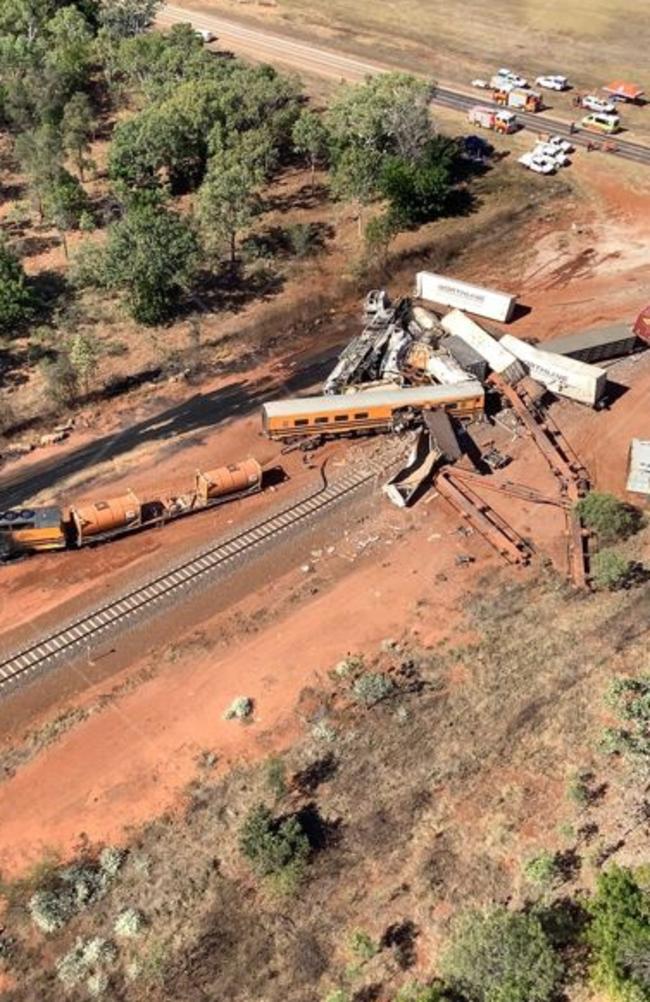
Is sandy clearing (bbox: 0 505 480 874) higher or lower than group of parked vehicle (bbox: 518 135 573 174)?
lower

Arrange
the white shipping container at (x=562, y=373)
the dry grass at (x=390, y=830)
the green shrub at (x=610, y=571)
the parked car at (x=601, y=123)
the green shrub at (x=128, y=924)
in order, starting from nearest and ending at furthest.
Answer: the dry grass at (x=390, y=830) → the green shrub at (x=128, y=924) → the green shrub at (x=610, y=571) → the white shipping container at (x=562, y=373) → the parked car at (x=601, y=123)

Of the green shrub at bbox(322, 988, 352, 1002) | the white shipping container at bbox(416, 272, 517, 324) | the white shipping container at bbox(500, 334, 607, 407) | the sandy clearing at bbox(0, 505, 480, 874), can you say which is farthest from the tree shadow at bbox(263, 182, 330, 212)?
the green shrub at bbox(322, 988, 352, 1002)

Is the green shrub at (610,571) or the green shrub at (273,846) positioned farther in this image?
the green shrub at (610,571)

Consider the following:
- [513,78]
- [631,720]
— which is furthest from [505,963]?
[513,78]

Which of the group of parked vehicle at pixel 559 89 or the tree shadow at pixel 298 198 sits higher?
the group of parked vehicle at pixel 559 89

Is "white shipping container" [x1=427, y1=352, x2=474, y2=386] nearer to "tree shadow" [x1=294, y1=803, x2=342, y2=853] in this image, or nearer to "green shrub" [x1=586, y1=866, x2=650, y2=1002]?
"tree shadow" [x1=294, y1=803, x2=342, y2=853]

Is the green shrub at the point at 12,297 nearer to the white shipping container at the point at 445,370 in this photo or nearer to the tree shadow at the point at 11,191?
the tree shadow at the point at 11,191

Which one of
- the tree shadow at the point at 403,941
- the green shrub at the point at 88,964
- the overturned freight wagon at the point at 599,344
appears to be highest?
the overturned freight wagon at the point at 599,344

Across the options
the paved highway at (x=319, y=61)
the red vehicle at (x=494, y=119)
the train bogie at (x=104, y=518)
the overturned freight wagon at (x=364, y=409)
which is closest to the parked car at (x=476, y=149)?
the red vehicle at (x=494, y=119)
